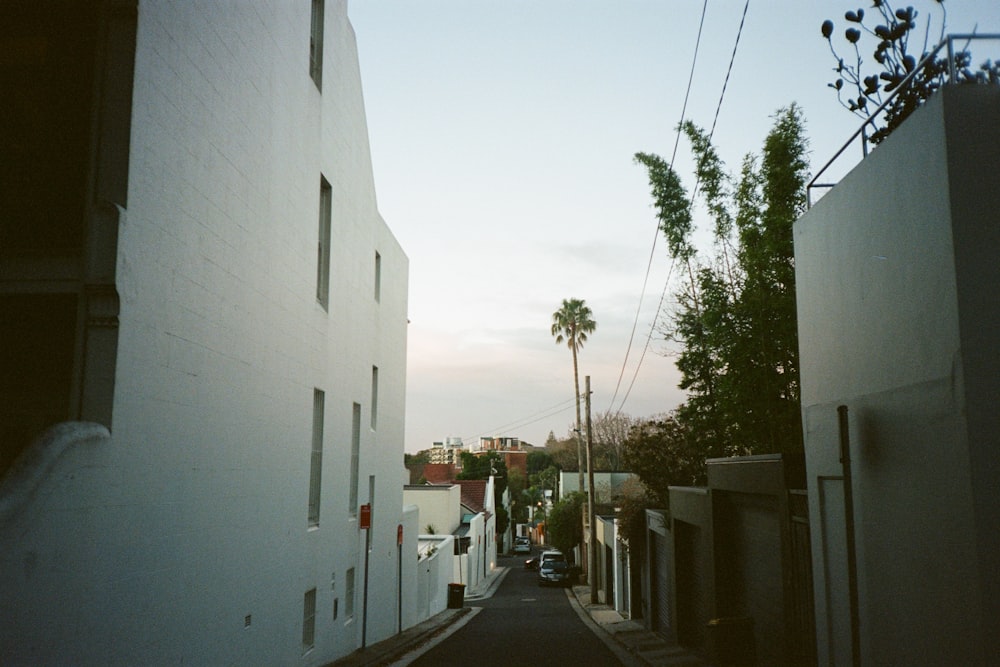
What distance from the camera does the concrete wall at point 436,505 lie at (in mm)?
44594

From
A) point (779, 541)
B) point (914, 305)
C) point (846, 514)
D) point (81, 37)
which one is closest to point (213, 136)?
point (81, 37)

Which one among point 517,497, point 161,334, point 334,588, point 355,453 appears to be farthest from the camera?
point 517,497

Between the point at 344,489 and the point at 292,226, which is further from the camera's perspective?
the point at 344,489

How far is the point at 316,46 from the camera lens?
1387cm

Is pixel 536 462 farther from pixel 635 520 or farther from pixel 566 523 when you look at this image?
pixel 635 520

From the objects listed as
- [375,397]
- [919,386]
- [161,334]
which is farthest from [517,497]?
[919,386]

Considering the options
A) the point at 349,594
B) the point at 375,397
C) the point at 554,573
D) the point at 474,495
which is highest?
the point at 375,397

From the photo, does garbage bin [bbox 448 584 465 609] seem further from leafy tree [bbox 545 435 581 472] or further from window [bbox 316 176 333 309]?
leafy tree [bbox 545 435 581 472]

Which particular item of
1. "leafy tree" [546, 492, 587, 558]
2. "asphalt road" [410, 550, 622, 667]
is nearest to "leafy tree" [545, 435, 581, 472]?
"leafy tree" [546, 492, 587, 558]

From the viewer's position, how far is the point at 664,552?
19.7 m

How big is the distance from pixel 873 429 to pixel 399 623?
16.1 meters

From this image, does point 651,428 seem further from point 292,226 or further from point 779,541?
point 292,226

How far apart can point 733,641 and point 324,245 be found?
9.35m

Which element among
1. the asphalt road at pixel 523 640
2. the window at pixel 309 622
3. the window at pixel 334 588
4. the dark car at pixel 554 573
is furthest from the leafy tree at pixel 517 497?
the window at pixel 309 622
